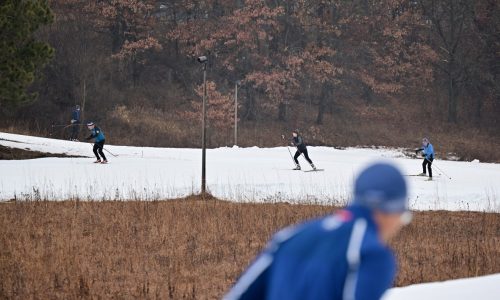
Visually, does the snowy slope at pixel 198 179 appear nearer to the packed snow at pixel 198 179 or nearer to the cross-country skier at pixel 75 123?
the packed snow at pixel 198 179

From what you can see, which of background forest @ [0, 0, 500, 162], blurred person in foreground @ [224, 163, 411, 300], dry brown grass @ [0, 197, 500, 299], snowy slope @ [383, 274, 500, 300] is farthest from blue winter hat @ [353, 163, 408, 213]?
background forest @ [0, 0, 500, 162]

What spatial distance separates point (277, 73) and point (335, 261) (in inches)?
1538

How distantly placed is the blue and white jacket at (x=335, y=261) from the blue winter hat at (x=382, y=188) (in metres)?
0.05

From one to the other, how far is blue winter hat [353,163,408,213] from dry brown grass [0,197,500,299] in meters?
6.15

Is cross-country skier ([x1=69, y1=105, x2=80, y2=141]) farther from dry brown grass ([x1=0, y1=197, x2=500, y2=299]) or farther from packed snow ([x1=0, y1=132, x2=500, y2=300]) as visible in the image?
dry brown grass ([x1=0, y1=197, x2=500, y2=299])

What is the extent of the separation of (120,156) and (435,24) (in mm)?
30101

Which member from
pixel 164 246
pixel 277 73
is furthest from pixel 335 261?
pixel 277 73

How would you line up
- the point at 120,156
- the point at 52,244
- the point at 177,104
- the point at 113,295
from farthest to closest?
the point at 177,104, the point at 120,156, the point at 52,244, the point at 113,295

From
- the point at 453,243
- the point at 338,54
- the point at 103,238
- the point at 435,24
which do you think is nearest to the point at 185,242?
the point at 103,238

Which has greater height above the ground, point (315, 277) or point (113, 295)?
point (315, 277)

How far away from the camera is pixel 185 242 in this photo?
11.9 metres

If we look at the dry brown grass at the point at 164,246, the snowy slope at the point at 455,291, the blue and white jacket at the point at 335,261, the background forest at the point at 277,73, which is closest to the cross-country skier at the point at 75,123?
the background forest at the point at 277,73

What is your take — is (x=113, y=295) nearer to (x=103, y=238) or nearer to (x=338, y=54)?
(x=103, y=238)

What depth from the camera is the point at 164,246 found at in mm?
11609
